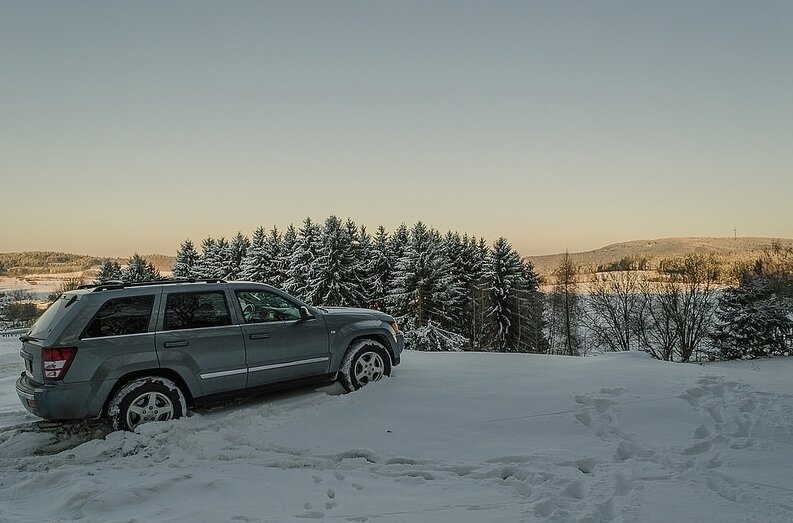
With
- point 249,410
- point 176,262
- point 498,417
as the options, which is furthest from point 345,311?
point 176,262

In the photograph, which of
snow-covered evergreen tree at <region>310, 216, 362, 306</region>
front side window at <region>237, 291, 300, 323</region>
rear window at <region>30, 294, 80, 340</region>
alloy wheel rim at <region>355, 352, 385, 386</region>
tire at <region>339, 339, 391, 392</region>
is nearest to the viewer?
rear window at <region>30, 294, 80, 340</region>

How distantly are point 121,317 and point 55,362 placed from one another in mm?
781

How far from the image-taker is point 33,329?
5781 mm

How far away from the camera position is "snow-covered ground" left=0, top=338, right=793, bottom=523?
377cm

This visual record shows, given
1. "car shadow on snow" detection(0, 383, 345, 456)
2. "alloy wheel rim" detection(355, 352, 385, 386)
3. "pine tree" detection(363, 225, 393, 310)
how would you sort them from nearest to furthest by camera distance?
"car shadow on snow" detection(0, 383, 345, 456) < "alloy wheel rim" detection(355, 352, 385, 386) < "pine tree" detection(363, 225, 393, 310)

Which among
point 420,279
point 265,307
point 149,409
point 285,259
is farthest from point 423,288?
point 149,409

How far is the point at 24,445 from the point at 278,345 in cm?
306

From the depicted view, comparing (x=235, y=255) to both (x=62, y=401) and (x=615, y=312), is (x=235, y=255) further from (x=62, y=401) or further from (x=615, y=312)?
(x=62, y=401)

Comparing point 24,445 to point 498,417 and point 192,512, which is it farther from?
point 498,417

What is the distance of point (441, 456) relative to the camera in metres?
4.81

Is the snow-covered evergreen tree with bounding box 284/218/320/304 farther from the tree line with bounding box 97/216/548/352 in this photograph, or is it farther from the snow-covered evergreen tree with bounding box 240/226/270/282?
the snow-covered evergreen tree with bounding box 240/226/270/282

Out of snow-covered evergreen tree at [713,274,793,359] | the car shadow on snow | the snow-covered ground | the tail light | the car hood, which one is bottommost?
snow-covered evergreen tree at [713,274,793,359]

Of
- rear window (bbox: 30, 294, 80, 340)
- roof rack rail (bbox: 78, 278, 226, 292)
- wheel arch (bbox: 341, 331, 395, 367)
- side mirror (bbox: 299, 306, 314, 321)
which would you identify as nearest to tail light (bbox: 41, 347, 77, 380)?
rear window (bbox: 30, 294, 80, 340)

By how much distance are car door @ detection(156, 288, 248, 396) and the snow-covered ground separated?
1.67 ft
